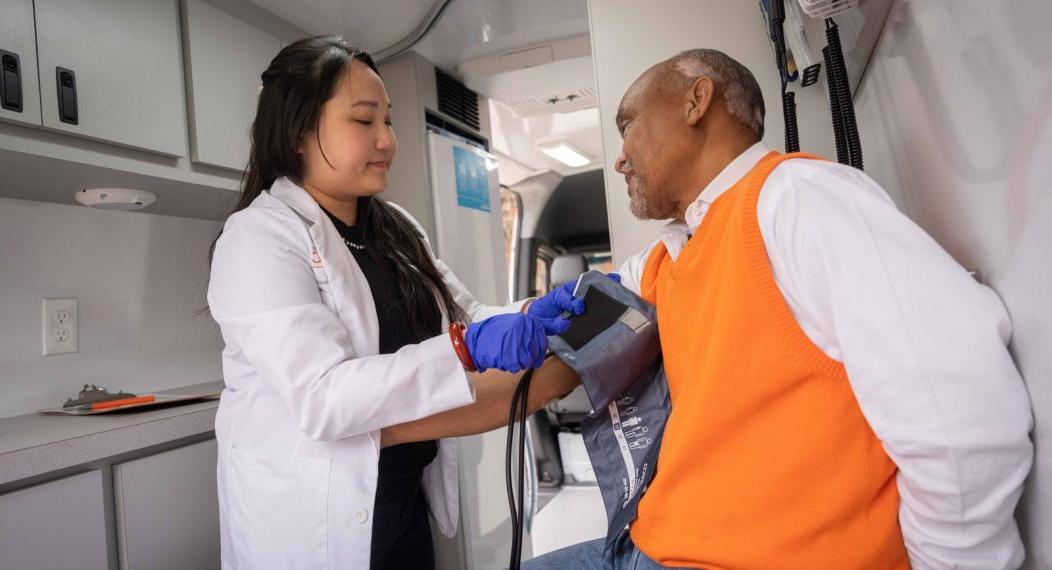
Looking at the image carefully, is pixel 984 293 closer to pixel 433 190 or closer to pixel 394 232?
pixel 394 232

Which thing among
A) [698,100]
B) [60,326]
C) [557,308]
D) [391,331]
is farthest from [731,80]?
[60,326]

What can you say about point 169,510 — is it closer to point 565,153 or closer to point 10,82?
point 10,82

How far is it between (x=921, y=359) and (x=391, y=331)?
3.23 ft

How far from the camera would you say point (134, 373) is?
81.5 inches

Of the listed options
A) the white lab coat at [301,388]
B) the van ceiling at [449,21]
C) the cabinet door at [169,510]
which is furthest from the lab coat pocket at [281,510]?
the van ceiling at [449,21]

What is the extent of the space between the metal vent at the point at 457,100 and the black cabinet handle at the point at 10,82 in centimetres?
158

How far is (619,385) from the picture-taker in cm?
97

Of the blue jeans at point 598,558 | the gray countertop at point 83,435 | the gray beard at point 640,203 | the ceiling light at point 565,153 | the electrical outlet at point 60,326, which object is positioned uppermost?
the ceiling light at point 565,153

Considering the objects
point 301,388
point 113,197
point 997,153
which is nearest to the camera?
point 997,153

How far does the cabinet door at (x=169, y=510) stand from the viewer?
4.80 feet

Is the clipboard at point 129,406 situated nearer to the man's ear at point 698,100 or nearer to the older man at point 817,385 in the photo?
the older man at point 817,385

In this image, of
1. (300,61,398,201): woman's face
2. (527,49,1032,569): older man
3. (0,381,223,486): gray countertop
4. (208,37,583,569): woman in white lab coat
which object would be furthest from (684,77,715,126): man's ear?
(0,381,223,486): gray countertop

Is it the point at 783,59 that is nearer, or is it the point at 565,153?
the point at 783,59

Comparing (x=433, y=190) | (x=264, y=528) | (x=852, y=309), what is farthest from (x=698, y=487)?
(x=433, y=190)
